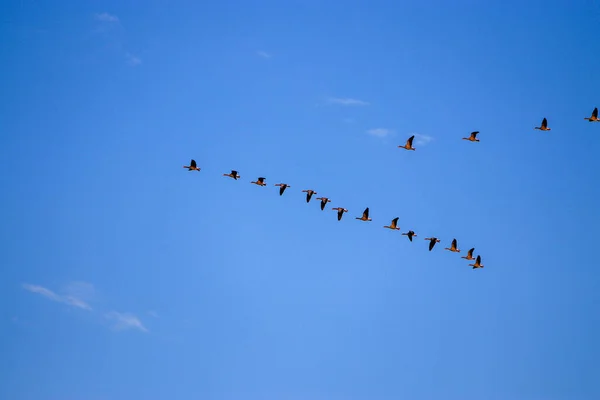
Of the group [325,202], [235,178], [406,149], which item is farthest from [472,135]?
[235,178]

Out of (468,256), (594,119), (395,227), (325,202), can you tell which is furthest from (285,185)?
(594,119)

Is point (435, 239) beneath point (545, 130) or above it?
beneath

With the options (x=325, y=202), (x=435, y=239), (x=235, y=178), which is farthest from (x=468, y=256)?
(x=235, y=178)

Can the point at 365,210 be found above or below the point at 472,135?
below

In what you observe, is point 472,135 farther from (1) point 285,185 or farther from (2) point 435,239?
(1) point 285,185

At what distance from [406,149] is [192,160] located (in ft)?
63.3

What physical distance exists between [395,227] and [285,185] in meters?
11.2

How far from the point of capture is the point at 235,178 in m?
115

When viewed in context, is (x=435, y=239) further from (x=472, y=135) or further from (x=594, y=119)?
(x=594, y=119)

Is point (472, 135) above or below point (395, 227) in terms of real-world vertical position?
above

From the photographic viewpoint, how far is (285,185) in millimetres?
112938

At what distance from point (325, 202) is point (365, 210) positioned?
4973 mm

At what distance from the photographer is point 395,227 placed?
116375 millimetres

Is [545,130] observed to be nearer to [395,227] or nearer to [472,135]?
[472,135]
